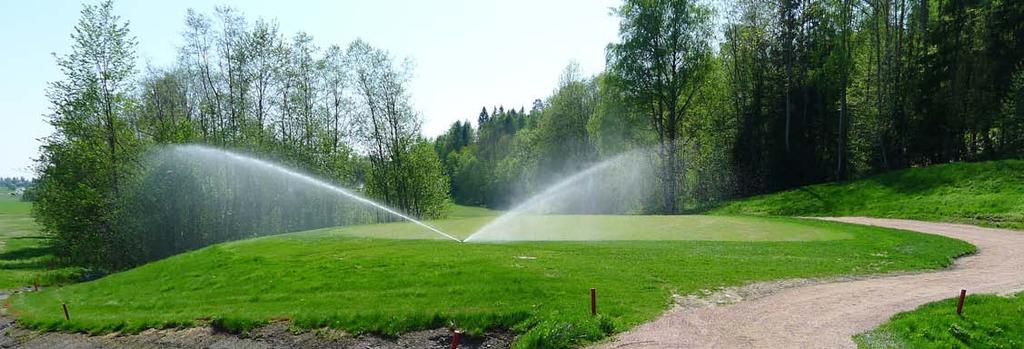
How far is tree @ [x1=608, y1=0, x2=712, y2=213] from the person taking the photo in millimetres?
45000

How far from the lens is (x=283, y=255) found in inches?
923

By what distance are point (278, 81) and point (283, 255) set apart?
1167 inches

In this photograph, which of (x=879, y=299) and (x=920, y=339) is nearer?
(x=920, y=339)

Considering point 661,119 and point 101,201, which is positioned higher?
point 661,119

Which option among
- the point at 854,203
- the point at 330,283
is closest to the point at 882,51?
the point at 854,203

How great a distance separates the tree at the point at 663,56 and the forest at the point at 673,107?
0.43 feet

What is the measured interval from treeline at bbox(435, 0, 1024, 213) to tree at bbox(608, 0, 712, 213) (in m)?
0.10

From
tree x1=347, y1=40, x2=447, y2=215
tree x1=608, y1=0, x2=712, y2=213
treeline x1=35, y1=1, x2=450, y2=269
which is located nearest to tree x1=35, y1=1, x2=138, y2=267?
treeline x1=35, y1=1, x2=450, y2=269

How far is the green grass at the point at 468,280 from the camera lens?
13.8 m

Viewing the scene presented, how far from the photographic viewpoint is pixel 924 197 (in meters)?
34.2

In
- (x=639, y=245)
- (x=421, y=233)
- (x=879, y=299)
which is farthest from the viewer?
(x=421, y=233)

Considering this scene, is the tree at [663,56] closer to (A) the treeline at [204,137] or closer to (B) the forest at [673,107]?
(B) the forest at [673,107]

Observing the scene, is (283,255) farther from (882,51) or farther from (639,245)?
(882,51)

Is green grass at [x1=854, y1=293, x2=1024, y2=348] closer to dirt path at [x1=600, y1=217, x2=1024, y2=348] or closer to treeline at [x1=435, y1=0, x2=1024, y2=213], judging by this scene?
dirt path at [x1=600, y1=217, x2=1024, y2=348]
